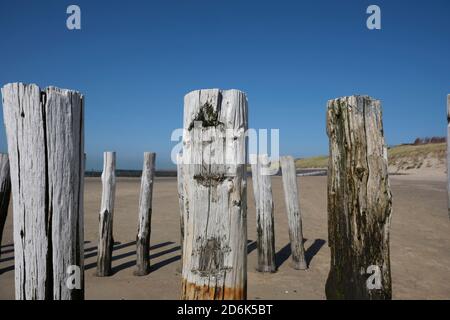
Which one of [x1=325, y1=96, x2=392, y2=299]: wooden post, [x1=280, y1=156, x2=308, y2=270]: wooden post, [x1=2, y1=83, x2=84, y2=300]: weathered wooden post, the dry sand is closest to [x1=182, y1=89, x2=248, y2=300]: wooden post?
[x1=2, y1=83, x2=84, y2=300]: weathered wooden post

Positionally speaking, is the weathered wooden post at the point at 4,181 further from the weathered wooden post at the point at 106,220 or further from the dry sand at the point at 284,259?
the weathered wooden post at the point at 106,220

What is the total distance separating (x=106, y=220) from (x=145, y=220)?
26.2 inches

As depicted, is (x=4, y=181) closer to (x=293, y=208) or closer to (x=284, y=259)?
(x=293, y=208)

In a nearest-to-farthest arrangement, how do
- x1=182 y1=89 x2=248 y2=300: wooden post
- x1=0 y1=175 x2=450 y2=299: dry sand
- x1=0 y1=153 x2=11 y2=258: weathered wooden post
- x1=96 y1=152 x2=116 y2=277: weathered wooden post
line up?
x1=182 y1=89 x2=248 y2=300: wooden post < x1=0 y1=153 x2=11 y2=258: weathered wooden post < x1=0 y1=175 x2=450 y2=299: dry sand < x1=96 y1=152 x2=116 y2=277: weathered wooden post

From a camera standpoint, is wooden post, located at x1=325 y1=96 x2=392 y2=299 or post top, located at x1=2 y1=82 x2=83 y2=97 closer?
post top, located at x1=2 y1=82 x2=83 y2=97

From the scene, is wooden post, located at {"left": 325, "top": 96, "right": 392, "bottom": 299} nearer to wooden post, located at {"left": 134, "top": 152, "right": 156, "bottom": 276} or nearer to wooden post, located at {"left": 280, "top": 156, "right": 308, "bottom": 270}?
wooden post, located at {"left": 280, "top": 156, "right": 308, "bottom": 270}

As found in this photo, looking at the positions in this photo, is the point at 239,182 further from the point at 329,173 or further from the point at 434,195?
the point at 434,195

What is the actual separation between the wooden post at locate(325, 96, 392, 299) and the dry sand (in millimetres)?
2306

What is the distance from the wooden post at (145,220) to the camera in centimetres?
585

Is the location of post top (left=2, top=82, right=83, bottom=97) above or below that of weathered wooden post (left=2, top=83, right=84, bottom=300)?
above

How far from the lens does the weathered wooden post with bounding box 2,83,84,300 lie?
2.36m

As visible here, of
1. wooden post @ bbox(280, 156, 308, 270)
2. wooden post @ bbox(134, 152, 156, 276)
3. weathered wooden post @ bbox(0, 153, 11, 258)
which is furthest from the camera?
wooden post @ bbox(280, 156, 308, 270)
